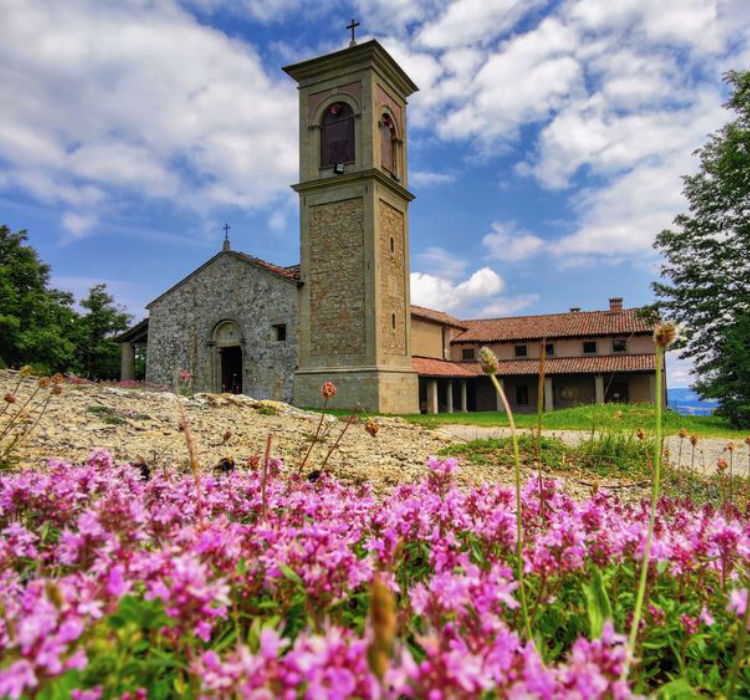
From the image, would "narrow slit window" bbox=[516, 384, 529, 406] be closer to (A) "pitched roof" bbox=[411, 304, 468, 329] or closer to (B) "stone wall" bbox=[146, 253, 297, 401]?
→ (A) "pitched roof" bbox=[411, 304, 468, 329]

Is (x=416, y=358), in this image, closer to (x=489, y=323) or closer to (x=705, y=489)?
(x=489, y=323)

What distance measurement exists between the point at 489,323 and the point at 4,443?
38.0m

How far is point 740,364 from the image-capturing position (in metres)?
18.2

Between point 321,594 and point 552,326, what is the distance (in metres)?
39.2

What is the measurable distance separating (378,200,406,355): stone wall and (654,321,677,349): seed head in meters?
20.4

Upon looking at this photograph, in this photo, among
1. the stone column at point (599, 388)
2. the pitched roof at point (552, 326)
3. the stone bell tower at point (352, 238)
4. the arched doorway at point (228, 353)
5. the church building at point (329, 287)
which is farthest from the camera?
the pitched roof at point (552, 326)

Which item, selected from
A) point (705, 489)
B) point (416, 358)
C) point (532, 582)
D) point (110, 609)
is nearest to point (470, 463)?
point (705, 489)

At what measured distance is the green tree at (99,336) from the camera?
41000 mm

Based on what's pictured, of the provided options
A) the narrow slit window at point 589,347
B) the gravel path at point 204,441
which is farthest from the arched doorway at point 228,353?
the narrow slit window at point 589,347

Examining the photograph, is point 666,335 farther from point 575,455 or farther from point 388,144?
point 388,144

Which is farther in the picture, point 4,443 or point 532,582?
point 4,443

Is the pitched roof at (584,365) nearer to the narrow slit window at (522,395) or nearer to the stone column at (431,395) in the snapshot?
the narrow slit window at (522,395)

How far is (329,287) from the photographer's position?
75.7 ft

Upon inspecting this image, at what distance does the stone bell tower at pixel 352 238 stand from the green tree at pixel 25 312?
18.0m
